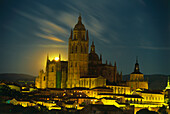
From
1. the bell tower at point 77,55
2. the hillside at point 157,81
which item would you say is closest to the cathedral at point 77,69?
the bell tower at point 77,55

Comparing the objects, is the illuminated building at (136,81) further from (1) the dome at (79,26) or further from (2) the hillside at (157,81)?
(2) the hillside at (157,81)

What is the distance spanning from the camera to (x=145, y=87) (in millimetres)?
98125

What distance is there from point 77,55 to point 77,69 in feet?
8.93

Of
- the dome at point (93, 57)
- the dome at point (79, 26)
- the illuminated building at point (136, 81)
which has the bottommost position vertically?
the illuminated building at point (136, 81)

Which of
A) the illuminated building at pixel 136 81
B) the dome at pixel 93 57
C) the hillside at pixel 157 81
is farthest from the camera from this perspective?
the hillside at pixel 157 81

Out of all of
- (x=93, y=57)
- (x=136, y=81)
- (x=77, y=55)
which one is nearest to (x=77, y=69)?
(x=77, y=55)

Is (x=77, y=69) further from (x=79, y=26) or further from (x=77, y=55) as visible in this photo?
(x=79, y=26)

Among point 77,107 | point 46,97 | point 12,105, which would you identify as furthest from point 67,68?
point 12,105

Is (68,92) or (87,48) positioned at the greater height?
(87,48)

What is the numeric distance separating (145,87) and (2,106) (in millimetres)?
39463

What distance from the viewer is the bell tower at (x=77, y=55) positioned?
9244 cm

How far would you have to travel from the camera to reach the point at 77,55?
305 ft

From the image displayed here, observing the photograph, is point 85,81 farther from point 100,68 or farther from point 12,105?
point 12,105

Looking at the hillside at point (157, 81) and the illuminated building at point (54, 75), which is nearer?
the illuminated building at point (54, 75)
